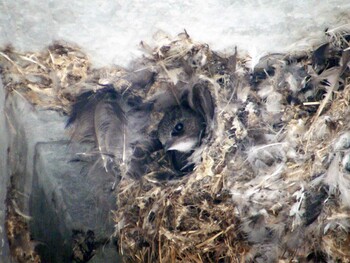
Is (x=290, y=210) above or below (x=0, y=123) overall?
below

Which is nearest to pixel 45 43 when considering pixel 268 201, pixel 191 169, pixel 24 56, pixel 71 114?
pixel 24 56

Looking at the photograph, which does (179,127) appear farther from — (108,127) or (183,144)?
(108,127)

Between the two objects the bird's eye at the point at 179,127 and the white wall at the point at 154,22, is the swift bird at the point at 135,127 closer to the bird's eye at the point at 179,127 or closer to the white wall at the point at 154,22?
the bird's eye at the point at 179,127

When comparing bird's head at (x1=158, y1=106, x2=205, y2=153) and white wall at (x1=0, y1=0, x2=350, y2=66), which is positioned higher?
white wall at (x1=0, y1=0, x2=350, y2=66)

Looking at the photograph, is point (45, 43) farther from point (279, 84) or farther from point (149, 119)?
point (279, 84)

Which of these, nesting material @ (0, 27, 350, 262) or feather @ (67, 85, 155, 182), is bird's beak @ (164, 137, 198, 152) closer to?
nesting material @ (0, 27, 350, 262)

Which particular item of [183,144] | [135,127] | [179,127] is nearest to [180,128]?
[179,127]

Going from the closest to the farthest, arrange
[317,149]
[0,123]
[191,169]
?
[0,123] → [317,149] → [191,169]

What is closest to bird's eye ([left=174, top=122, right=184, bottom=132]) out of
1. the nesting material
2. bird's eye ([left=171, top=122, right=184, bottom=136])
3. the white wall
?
bird's eye ([left=171, top=122, right=184, bottom=136])
